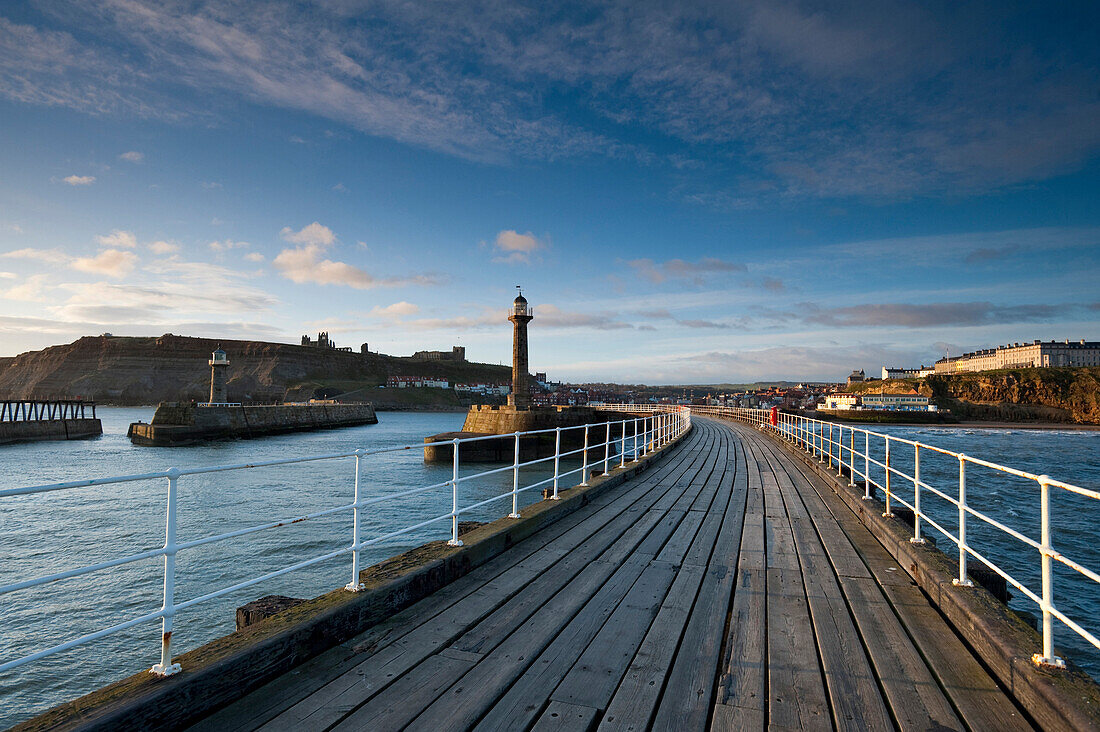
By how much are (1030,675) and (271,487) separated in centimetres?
2443

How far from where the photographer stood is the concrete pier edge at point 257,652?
2.24m

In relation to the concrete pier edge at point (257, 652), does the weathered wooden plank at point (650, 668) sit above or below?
below

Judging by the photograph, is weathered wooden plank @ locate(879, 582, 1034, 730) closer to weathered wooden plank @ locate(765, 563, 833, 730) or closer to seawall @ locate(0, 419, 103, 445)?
weathered wooden plank @ locate(765, 563, 833, 730)

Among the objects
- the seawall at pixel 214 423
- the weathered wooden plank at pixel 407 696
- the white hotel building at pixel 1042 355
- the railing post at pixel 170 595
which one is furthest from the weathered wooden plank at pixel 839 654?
the white hotel building at pixel 1042 355

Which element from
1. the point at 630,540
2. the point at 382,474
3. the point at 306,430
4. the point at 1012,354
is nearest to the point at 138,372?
the point at 306,430

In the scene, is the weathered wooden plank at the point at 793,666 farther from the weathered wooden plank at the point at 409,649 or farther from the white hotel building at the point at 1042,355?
the white hotel building at the point at 1042,355

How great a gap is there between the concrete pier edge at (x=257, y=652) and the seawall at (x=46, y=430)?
5383cm

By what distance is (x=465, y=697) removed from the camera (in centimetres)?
266

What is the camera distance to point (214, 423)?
4647 cm

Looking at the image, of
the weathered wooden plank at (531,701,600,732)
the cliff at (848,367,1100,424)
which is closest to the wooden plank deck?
the weathered wooden plank at (531,701,600,732)

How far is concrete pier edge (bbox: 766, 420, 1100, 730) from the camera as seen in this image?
2338mm

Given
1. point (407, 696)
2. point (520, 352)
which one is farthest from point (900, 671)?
point (520, 352)

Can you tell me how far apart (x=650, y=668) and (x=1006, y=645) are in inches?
73.5

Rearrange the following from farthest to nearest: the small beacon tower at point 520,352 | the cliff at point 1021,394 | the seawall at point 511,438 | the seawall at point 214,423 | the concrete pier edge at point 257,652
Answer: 1. the cliff at point 1021,394
2. the seawall at point 214,423
3. the small beacon tower at point 520,352
4. the seawall at point 511,438
5. the concrete pier edge at point 257,652
